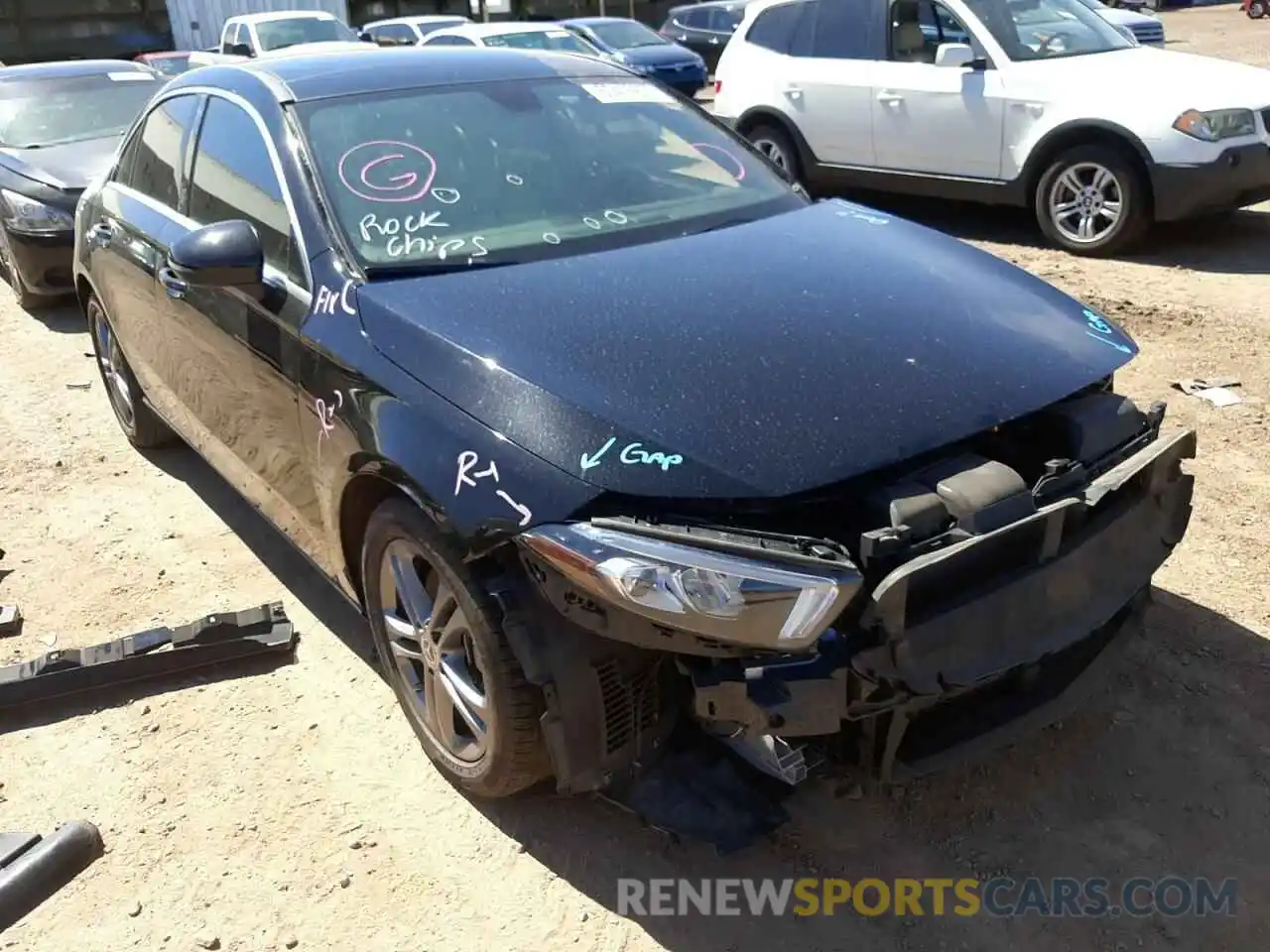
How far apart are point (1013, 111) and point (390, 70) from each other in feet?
17.2

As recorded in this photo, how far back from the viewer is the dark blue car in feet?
56.9

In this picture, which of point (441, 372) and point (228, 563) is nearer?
point (441, 372)

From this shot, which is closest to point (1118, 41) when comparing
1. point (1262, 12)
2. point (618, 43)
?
point (618, 43)

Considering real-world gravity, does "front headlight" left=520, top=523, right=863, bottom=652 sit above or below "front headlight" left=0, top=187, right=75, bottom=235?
above

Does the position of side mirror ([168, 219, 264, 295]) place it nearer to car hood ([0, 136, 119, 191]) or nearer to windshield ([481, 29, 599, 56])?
car hood ([0, 136, 119, 191])

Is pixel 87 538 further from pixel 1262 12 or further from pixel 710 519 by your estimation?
pixel 1262 12

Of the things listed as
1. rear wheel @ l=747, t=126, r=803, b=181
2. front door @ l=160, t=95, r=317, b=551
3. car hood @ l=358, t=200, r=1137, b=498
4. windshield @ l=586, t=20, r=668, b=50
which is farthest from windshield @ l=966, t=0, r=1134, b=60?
windshield @ l=586, t=20, r=668, b=50

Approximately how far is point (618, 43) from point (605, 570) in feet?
56.3

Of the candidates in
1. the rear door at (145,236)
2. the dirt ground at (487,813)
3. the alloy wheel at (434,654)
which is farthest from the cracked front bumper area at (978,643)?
the rear door at (145,236)

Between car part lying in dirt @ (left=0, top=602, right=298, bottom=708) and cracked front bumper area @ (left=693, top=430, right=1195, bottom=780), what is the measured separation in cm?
184

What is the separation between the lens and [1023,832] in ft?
8.71

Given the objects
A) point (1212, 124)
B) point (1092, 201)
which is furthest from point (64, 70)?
point (1212, 124)

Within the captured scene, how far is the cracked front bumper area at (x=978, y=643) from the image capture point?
2113 mm

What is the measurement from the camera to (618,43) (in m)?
17.7
